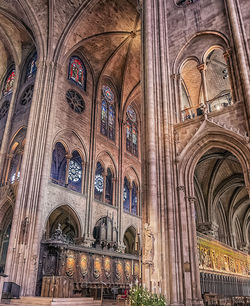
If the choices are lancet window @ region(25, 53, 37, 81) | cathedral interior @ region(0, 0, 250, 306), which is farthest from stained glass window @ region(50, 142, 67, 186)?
lancet window @ region(25, 53, 37, 81)

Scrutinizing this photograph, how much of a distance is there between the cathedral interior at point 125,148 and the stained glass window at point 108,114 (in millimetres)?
137

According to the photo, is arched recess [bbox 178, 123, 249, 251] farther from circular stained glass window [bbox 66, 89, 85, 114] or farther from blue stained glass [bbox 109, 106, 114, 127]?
blue stained glass [bbox 109, 106, 114, 127]

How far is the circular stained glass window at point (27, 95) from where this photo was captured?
2242cm

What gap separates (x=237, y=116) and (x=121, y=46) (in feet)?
55.3

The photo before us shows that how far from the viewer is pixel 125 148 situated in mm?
26766

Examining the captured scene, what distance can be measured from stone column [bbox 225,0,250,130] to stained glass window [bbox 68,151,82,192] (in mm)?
13189

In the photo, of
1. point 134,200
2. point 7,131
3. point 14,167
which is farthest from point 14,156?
point 134,200

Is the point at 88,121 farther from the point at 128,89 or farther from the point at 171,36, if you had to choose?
the point at 171,36

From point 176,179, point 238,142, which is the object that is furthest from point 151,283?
point 238,142

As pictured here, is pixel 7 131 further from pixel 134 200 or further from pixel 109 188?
pixel 134 200

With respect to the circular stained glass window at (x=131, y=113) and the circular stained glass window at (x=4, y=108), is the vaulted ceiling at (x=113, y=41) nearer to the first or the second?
the circular stained glass window at (x=131, y=113)

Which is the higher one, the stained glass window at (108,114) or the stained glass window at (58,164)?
the stained glass window at (108,114)

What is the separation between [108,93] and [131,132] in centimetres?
451

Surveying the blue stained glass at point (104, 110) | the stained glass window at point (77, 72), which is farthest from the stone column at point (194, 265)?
the stained glass window at point (77, 72)
